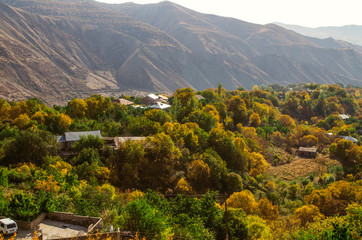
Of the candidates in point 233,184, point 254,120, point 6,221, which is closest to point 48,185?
point 6,221

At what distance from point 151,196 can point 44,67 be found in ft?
384

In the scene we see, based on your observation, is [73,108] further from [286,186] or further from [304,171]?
[304,171]

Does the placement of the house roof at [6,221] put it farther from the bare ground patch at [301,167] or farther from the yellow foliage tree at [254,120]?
the yellow foliage tree at [254,120]

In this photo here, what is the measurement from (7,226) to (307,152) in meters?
54.9

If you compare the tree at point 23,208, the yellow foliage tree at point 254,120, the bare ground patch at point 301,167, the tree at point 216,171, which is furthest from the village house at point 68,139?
the yellow foliage tree at point 254,120

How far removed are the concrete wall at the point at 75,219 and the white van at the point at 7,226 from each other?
2.82m

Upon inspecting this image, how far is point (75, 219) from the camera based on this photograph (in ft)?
61.3

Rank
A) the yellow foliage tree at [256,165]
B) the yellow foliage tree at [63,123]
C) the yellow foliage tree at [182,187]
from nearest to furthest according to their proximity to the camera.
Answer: the yellow foliage tree at [182,187] < the yellow foliage tree at [63,123] < the yellow foliage tree at [256,165]

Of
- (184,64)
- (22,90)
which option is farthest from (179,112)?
(184,64)

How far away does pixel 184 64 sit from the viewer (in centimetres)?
19538

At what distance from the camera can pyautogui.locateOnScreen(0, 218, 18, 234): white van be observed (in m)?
16.0

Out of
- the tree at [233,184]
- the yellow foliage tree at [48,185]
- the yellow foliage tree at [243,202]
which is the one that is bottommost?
the tree at [233,184]

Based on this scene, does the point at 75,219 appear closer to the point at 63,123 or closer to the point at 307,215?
the point at 307,215

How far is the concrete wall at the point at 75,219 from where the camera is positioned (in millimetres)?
18136
